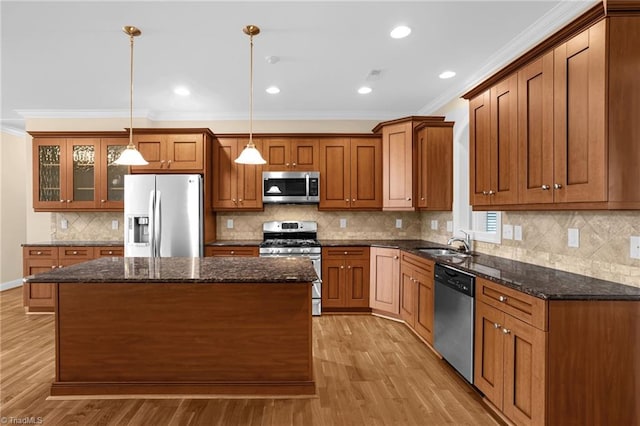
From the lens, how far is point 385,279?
4414 mm

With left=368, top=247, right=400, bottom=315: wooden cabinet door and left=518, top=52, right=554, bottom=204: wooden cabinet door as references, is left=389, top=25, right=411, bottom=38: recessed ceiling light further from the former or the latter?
left=368, top=247, right=400, bottom=315: wooden cabinet door

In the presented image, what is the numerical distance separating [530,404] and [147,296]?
251 centimetres

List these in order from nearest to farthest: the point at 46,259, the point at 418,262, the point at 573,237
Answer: the point at 573,237, the point at 418,262, the point at 46,259

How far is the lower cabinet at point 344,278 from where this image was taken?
4.56 m

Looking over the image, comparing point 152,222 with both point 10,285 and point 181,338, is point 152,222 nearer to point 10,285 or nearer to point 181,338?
point 181,338

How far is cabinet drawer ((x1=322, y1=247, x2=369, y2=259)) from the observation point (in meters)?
4.56

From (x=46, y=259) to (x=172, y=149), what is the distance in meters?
2.17

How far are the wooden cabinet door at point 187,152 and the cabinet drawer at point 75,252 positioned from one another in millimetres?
1476

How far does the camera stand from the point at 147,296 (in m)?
2.51

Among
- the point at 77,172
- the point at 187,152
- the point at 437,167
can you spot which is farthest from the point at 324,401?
the point at 77,172

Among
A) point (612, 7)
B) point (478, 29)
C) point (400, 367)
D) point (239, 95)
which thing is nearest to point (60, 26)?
point (239, 95)

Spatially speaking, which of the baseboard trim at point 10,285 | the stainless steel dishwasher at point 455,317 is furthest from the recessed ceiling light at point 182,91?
the baseboard trim at point 10,285

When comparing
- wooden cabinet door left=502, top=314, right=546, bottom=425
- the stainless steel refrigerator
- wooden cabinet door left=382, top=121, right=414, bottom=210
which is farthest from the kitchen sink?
the stainless steel refrigerator

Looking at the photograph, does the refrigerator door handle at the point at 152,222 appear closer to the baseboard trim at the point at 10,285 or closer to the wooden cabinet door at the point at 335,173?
the wooden cabinet door at the point at 335,173
